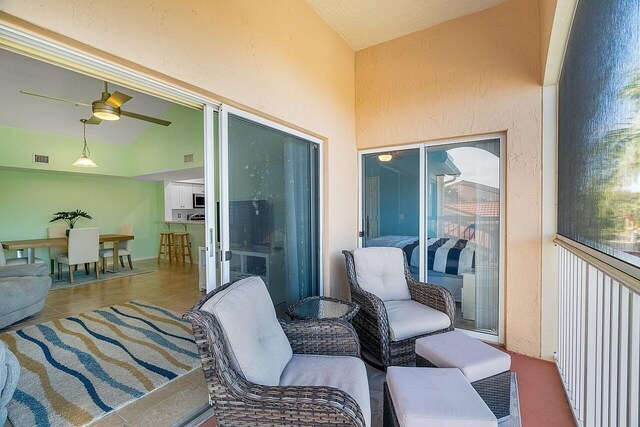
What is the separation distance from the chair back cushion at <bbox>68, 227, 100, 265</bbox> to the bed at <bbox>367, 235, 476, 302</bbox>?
5.78m

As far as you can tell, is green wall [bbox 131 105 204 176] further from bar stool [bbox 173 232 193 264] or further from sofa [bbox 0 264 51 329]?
sofa [bbox 0 264 51 329]

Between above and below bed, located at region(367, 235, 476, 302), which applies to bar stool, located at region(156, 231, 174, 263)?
below

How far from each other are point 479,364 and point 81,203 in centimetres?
831

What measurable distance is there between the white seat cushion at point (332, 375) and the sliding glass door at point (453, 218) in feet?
6.25

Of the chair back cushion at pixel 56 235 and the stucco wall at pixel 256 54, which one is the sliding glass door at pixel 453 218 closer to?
the stucco wall at pixel 256 54

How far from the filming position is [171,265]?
689cm

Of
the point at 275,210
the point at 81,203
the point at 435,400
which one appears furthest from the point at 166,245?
the point at 435,400

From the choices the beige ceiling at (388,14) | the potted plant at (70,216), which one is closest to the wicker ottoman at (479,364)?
the beige ceiling at (388,14)

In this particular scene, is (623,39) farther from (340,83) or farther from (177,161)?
(177,161)

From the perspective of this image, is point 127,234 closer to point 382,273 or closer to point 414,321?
point 382,273

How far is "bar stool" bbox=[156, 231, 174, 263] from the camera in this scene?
733 centimetres

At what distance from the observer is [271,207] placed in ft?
8.00

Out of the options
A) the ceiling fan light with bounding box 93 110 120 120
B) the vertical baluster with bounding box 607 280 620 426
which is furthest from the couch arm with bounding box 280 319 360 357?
the ceiling fan light with bounding box 93 110 120 120

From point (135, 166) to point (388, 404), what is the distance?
24.4 feet
